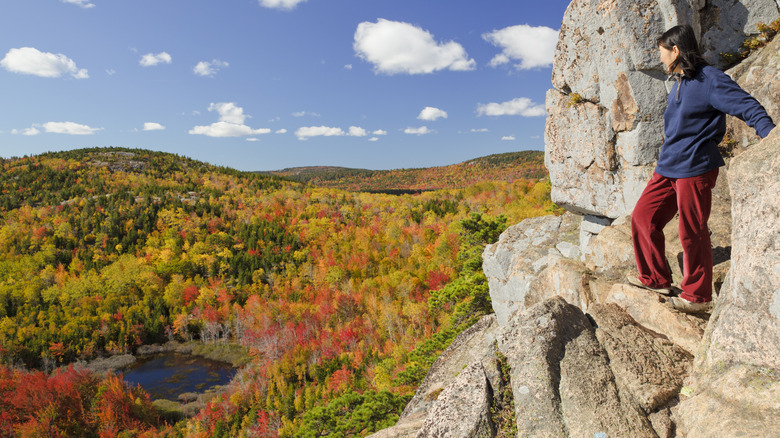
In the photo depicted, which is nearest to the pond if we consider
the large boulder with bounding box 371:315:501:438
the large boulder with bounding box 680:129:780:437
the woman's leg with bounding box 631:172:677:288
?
the large boulder with bounding box 371:315:501:438

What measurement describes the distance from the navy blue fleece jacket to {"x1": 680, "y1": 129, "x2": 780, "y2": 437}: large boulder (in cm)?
55

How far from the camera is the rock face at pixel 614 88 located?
599 centimetres

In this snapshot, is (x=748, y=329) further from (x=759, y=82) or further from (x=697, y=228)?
(x=759, y=82)

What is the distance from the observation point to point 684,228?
12.8 feet

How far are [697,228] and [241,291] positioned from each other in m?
77.8

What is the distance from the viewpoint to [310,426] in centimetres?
1426

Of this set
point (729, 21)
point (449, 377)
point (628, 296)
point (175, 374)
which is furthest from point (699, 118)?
point (175, 374)

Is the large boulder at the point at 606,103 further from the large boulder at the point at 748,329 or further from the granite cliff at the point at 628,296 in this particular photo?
the large boulder at the point at 748,329

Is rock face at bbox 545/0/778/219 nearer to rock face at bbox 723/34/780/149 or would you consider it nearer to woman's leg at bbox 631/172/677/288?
rock face at bbox 723/34/780/149

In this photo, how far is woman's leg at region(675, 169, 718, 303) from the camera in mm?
3830

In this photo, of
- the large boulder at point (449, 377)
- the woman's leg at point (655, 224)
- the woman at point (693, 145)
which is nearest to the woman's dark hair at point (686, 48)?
the woman at point (693, 145)

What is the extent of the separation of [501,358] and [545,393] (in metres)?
0.69

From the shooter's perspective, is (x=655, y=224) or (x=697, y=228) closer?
(x=697, y=228)

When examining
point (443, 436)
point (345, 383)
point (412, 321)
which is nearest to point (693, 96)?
point (443, 436)
